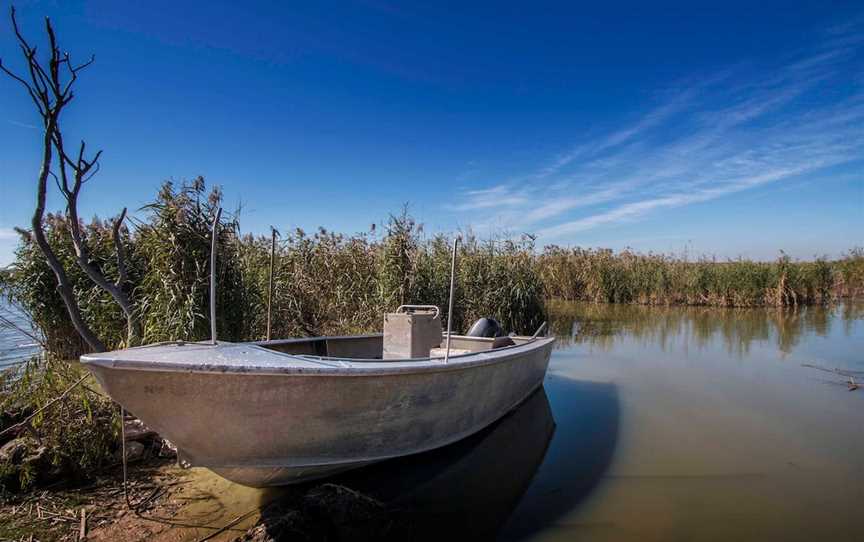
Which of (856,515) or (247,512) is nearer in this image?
(247,512)

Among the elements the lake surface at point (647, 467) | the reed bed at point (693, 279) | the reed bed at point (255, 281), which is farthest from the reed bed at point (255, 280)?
the reed bed at point (693, 279)

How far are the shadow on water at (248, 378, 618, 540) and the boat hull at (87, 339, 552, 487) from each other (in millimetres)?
277

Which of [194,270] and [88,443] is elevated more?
[194,270]

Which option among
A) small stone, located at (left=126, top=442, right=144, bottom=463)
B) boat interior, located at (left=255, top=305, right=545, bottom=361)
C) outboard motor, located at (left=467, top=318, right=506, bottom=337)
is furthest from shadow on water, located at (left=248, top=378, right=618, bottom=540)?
small stone, located at (left=126, top=442, right=144, bottom=463)

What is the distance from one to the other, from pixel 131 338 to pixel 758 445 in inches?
286

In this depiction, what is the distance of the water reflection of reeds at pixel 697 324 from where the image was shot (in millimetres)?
11641

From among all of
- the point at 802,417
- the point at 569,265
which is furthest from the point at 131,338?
the point at 569,265

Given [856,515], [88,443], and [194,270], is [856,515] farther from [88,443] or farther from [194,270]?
[194,270]

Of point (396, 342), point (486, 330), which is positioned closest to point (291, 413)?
point (396, 342)

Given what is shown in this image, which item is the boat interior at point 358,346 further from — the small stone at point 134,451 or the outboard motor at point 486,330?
the small stone at point 134,451

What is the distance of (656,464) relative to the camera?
15.3 ft

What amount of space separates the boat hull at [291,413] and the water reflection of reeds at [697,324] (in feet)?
25.6

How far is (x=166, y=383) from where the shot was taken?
288cm

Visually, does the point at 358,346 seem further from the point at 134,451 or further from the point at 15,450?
the point at 15,450
